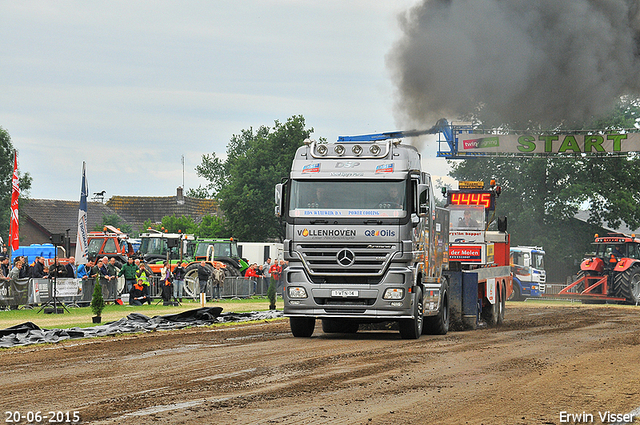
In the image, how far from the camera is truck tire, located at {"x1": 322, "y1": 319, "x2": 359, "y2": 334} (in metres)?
19.6

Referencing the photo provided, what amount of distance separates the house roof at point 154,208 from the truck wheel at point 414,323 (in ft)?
248

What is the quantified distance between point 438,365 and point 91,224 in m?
70.4

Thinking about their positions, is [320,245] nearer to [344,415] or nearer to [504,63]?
[504,63]

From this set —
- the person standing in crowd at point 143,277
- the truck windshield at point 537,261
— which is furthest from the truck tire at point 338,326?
the truck windshield at point 537,261

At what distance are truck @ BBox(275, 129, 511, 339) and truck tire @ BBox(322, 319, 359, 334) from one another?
247 centimetres

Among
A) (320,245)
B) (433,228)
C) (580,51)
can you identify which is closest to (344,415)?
(320,245)

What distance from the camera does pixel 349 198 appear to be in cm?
1653

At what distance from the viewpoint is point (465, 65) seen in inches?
795

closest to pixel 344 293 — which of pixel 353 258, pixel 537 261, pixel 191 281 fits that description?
pixel 353 258

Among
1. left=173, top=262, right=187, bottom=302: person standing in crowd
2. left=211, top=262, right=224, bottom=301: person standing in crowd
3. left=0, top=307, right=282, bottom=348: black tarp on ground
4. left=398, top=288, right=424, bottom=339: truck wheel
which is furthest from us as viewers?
left=211, top=262, right=224, bottom=301: person standing in crowd

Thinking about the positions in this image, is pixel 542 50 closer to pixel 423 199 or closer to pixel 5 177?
pixel 423 199

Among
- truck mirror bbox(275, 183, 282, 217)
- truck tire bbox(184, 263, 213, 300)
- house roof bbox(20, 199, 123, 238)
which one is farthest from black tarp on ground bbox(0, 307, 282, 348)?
house roof bbox(20, 199, 123, 238)

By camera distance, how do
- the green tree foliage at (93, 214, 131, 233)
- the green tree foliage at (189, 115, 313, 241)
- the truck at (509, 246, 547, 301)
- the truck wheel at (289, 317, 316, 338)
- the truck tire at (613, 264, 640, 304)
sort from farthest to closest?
the green tree foliage at (93, 214, 131, 233) < the green tree foliage at (189, 115, 313, 241) < the truck at (509, 246, 547, 301) < the truck tire at (613, 264, 640, 304) < the truck wheel at (289, 317, 316, 338)

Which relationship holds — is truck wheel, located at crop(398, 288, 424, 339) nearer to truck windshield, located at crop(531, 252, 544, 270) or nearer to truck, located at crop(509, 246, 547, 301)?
truck, located at crop(509, 246, 547, 301)
